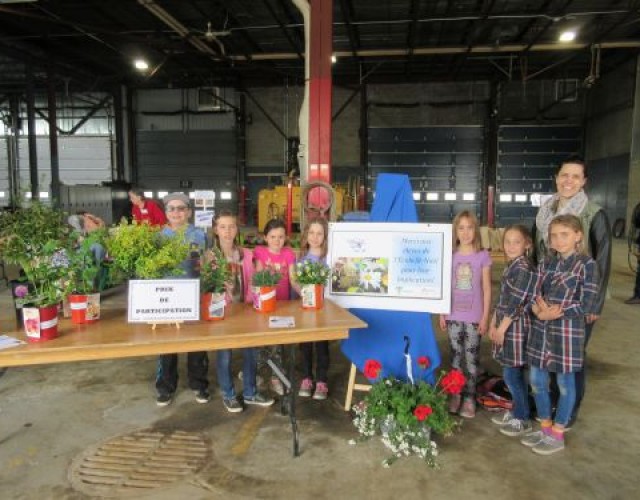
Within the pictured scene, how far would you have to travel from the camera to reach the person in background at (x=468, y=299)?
9.69 feet

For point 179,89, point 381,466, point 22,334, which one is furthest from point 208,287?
point 179,89

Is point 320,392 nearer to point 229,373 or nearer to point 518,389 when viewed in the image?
point 229,373

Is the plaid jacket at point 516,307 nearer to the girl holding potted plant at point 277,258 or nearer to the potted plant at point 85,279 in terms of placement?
the girl holding potted plant at point 277,258

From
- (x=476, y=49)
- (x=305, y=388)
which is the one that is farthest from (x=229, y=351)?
(x=476, y=49)

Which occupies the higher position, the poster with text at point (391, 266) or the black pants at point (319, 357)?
the poster with text at point (391, 266)

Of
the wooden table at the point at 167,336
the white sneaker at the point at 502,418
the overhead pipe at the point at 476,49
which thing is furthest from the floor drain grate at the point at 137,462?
the overhead pipe at the point at 476,49

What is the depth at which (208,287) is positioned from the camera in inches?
95.0

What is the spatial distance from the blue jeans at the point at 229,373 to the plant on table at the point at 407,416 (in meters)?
0.89

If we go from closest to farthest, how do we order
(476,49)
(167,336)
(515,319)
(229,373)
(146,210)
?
(167,336), (515,319), (229,373), (146,210), (476,49)

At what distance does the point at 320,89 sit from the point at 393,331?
4.15 m

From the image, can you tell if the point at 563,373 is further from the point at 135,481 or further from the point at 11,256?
the point at 11,256

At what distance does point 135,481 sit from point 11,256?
124cm

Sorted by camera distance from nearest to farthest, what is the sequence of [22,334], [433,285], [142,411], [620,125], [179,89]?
1. [22,334]
2. [433,285]
3. [142,411]
4. [620,125]
5. [179,89]

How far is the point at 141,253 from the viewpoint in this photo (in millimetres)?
2207
